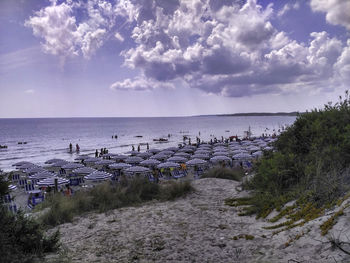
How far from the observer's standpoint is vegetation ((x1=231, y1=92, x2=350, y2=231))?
6566 millimetres

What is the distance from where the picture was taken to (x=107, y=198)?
9.96 m

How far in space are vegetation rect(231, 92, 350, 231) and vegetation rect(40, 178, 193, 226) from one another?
8.14ft

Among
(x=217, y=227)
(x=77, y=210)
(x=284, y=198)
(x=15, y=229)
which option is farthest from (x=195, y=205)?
(x=15, y=229)

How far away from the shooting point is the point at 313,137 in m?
9.94

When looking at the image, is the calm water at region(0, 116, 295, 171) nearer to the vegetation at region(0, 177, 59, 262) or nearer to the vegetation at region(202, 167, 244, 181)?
the vegetation at region(202, 167, 244, 181)

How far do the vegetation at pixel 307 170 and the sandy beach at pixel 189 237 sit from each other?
2.42 ft

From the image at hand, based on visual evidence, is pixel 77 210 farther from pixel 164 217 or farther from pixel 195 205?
pixel 195 205

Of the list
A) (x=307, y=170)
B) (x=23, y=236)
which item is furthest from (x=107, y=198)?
(x=307, y=170)

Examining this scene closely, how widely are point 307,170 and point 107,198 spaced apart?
22.2ft

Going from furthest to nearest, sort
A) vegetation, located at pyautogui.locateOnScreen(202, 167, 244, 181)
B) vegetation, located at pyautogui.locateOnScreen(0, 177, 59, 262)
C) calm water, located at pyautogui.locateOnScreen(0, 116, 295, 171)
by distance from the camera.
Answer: calm water, located at pyautogui.locateOnScreen(0, 116, 295, 171) → vegetation, located at pyautogui.locateOnScreen(202, 167, 244, 181) → vegetation, located at pyautogui.locateOnScreen(0, 177, 59, 262)

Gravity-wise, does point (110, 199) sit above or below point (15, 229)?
below

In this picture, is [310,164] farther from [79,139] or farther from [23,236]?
[79,139]

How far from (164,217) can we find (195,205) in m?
1.53

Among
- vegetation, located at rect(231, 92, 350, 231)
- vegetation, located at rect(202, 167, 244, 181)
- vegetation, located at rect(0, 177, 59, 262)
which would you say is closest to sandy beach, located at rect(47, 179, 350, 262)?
vegetation, located at rect(0, 177, 59, 262)
